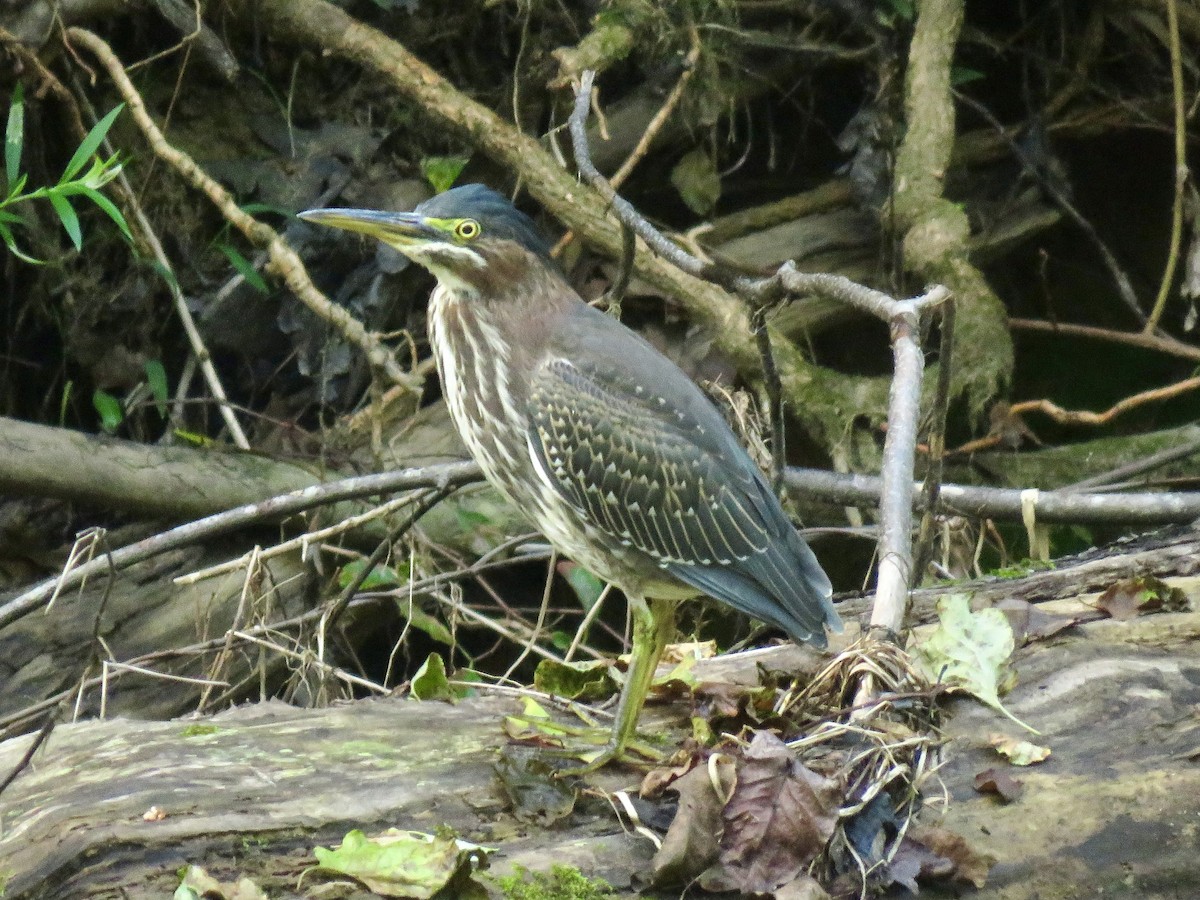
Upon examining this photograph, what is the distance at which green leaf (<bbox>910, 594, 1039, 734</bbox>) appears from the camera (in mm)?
2572

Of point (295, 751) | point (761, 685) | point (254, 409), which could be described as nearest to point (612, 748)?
point (761, 685)

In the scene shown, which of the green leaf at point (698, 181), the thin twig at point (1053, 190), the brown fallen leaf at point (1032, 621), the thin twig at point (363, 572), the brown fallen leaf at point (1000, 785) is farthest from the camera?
the thin twig at point (1053, 190)

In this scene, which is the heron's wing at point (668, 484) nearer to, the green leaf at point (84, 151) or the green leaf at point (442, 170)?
the green leaf at point (84, 151)

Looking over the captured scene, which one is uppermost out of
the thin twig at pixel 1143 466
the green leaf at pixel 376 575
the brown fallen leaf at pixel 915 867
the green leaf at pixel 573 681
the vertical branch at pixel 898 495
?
the vertical branch at pixel 898 495

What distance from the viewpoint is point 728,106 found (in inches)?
192

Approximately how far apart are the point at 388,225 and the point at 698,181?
2.21 m

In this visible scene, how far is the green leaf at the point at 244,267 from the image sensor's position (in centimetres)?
421

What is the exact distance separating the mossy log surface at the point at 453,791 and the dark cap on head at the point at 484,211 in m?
1.02

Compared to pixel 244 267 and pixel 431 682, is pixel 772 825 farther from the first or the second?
pixel 244 267

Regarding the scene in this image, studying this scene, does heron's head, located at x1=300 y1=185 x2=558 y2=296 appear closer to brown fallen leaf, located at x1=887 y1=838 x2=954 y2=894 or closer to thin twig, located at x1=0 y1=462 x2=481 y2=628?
thin twig, located at x1=0 y1=462 x2=481 y2=628

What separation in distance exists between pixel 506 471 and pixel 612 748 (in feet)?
2.29

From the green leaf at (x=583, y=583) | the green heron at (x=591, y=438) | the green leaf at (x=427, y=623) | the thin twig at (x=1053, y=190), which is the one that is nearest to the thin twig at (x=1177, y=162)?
Answer: the thin twig at (x=1053, y=190)

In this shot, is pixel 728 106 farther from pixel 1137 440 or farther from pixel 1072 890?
pixel 1072 890

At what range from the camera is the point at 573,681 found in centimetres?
308
